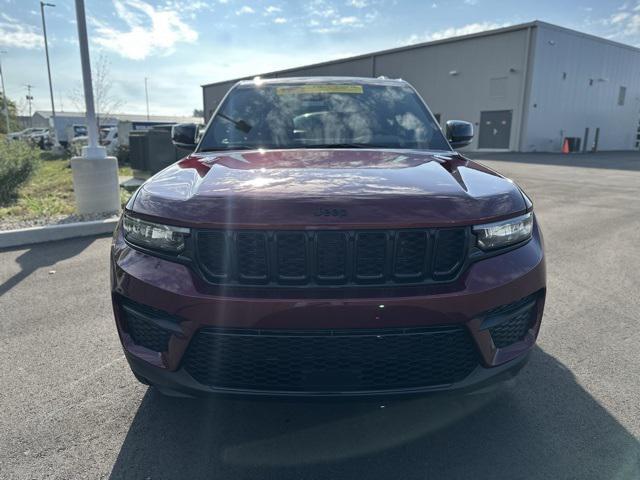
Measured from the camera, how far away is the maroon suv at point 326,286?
1.82 meters

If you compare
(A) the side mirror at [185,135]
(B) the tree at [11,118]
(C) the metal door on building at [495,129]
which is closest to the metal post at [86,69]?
(A) the side mirror at [185,135]

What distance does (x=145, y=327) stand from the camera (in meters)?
1.99

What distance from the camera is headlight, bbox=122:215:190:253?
76.2 inches

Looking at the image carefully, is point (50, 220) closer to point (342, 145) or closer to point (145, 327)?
point (342, 145)

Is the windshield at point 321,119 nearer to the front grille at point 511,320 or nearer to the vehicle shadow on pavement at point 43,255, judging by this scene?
the front grille at point 511,320

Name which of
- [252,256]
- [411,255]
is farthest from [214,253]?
[411,255]

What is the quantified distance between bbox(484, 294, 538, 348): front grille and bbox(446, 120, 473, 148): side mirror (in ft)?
5.56

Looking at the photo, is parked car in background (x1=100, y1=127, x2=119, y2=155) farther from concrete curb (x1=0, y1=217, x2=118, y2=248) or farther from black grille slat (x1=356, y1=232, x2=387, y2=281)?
black grille slat (x1=356, y1=232, x2=387, y2=281)

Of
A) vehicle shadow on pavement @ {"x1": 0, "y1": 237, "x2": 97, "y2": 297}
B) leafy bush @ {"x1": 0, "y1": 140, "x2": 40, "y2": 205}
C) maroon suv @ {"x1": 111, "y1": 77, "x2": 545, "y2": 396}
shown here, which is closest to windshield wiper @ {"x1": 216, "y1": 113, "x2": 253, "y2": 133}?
maroon suv @ {"x1": 111, "y1": 77, "x2": 545, "y2": 396}

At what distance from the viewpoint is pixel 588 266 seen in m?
5.21

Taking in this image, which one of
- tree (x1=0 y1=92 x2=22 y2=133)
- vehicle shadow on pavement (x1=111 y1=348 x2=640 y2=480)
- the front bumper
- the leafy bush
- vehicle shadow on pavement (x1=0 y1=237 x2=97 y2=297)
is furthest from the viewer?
tree (x1=0 y1=92 x2=22 y2=133)

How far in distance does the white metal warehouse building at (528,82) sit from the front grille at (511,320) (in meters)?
29.4

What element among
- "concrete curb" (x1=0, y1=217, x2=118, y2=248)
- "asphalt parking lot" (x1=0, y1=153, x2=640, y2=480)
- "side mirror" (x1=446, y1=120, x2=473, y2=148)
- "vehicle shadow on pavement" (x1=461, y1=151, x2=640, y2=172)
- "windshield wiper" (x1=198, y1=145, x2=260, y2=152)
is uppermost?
"side mirror" (x1=446, y1=120, x2=473, y2=148)

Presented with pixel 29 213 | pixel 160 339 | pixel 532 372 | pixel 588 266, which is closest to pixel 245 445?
pixel 160 339
